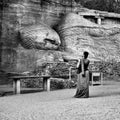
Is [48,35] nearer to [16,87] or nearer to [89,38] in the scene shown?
[89,38]

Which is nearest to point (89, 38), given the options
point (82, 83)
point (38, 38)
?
point (38, 38)

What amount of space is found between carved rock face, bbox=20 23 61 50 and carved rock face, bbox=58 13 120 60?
1.50 m

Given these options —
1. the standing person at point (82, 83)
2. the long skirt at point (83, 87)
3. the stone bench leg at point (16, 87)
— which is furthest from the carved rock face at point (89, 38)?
the long skirt at point (83, 87)

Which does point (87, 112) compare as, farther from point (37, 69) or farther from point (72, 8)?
point (72, 8)

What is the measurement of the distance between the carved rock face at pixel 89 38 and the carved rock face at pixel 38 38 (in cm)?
150

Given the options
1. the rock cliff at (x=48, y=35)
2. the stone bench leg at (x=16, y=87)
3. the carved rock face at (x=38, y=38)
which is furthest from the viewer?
the carved rock face at (x=38, y=38)

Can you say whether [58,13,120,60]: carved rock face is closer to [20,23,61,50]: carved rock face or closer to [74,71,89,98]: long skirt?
[20,23,61,50]: carved rock face

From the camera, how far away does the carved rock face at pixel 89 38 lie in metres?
18.0

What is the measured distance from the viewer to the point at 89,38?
1870cm

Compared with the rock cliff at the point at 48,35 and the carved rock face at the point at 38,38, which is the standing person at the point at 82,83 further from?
the carved rock face at the point at 38,38

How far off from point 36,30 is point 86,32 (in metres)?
4.32

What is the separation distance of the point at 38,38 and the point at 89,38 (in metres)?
4.41

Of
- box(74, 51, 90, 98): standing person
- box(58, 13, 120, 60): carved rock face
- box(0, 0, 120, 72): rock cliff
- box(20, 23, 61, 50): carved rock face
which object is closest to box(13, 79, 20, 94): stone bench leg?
box(74, 51, 90, 98): standing person

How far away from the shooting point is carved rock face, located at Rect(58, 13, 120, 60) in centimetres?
1795
